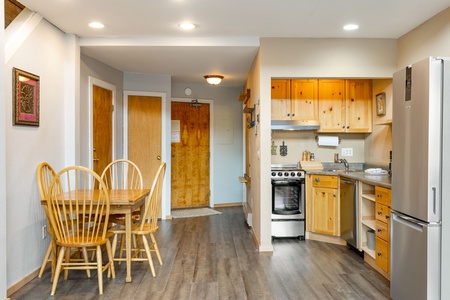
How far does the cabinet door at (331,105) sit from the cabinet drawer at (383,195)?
63.8 inches

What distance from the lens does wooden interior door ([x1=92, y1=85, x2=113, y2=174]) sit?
4.51 metres

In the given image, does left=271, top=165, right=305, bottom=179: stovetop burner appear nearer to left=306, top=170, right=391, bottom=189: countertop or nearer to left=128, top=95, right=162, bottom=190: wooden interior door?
left=306, top=170, right=391, bottom=189: countertop

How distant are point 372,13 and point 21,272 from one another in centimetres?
389

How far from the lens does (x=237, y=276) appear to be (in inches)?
122

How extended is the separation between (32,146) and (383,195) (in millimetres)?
3240

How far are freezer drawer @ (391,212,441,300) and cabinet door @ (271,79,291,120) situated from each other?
2.32 m

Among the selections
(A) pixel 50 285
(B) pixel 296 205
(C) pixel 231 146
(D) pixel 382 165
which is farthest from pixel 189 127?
(A) pixel 50 285

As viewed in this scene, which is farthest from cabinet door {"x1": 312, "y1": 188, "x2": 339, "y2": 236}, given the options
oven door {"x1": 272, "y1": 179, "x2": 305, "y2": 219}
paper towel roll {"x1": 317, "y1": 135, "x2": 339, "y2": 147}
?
paper towel roll {"x1": 317, "y1": 135, "x2": 339, "y2": 147}

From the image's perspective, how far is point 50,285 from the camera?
2.90m

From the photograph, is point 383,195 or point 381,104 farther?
point 381,104

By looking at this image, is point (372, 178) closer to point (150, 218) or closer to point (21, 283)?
point (150, 218)

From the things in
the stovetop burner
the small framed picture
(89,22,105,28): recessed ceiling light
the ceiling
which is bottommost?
the stovetop burner

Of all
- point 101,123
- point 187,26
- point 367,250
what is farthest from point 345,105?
point 101,123

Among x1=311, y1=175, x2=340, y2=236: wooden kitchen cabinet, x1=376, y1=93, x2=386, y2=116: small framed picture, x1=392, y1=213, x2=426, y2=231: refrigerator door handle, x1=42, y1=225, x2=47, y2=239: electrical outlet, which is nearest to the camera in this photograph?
x1=392, y1=213, x2=426, y2=231: refrigerator door handle
